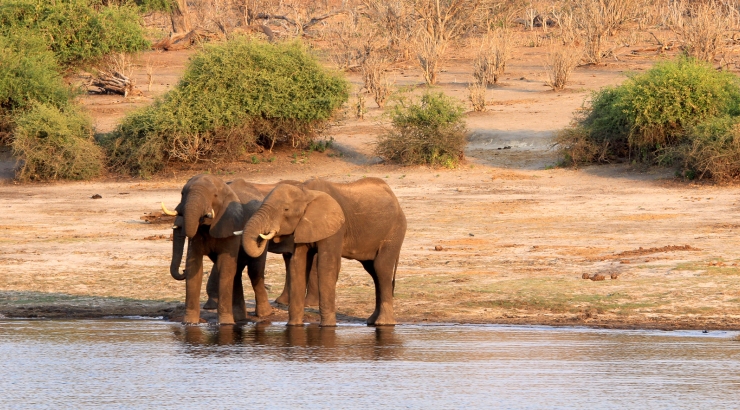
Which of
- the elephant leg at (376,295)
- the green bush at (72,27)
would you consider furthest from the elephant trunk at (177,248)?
the green bush at (72,27)

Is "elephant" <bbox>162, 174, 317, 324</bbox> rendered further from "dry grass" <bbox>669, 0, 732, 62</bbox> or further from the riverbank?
"dry grass" <bbox>669, 0, 732, 62</bbox>

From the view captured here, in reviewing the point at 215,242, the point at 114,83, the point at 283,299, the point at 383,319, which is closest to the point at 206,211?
the point at 215,242

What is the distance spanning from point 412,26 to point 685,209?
16.6 m

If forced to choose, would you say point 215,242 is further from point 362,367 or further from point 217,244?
point 362,367

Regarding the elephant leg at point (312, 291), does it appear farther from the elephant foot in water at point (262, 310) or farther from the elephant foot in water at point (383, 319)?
the elephant foot in water at point (383, 319)

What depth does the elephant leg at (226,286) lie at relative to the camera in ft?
33.9

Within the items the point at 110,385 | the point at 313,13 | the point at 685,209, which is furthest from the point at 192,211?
the point at 313,13

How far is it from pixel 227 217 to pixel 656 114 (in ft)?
39.5

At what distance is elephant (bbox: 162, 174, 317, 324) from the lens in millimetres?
10203

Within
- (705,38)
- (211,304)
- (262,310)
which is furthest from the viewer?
(705,38)

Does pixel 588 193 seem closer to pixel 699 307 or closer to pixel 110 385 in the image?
pixel 699 307

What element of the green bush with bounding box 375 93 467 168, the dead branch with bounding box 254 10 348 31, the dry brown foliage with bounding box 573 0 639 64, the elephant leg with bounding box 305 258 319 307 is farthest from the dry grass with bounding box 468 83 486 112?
the elephant leg with bounding box 305 258 319 307

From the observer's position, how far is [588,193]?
18812mm

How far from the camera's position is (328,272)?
10.2m
